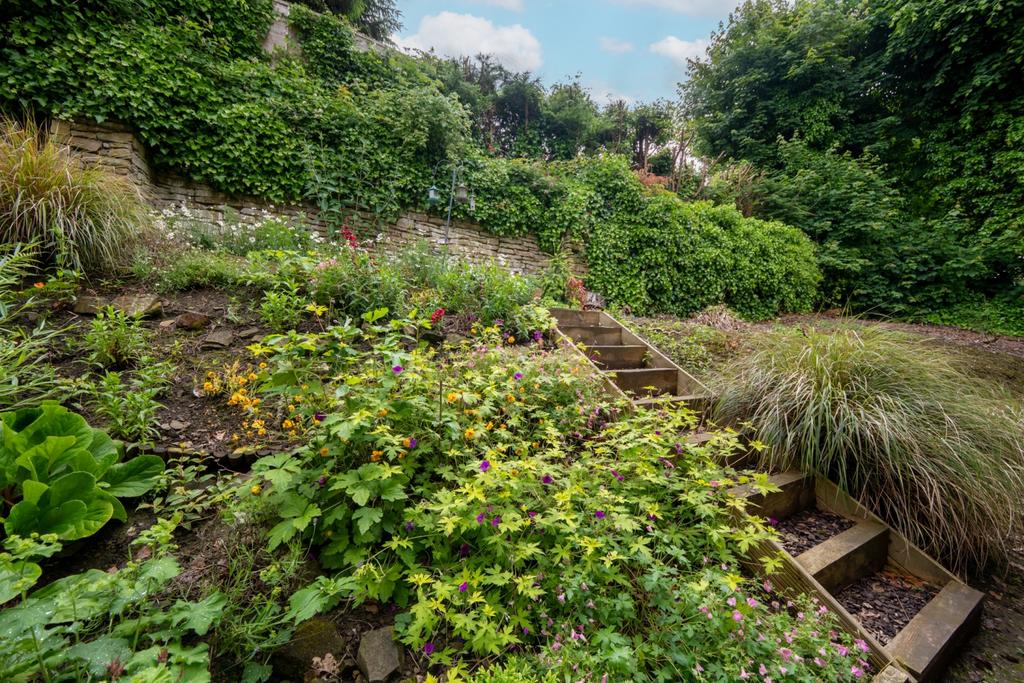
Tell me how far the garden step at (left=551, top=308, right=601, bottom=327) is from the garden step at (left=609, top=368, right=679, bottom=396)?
119 centimetres

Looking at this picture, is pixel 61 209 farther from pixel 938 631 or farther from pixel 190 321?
pixel 938 631

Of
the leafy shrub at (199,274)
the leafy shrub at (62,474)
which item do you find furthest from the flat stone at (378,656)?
the leafy shrub at (199,274)

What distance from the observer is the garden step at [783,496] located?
216cm

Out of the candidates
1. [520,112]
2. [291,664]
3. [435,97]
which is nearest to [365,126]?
[435,97]

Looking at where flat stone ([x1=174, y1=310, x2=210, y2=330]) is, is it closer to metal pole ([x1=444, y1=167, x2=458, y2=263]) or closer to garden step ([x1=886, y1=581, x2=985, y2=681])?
metal pole ([x1=444, y1=167, x2=458, y2=263])

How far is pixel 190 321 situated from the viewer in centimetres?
267

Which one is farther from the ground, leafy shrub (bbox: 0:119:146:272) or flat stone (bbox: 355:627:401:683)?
leafy shrub (bbox: 0:119:146:272)

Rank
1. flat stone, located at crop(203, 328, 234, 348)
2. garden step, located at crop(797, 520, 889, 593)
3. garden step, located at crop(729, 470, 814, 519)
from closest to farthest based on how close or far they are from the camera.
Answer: garden step, located at crop(797, 520, 889, 593) → garden step, located at crop(729, 470, 814, 519) → flat stone, located at crop(203, 328, 234, 348)

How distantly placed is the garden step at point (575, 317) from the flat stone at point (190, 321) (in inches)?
129

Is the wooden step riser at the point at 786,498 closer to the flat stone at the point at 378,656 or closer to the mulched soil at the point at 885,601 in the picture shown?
the mulched soil at the point at 885,601

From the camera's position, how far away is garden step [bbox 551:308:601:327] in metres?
4.49

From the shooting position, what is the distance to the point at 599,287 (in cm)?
670

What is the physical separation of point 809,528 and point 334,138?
22.8ft

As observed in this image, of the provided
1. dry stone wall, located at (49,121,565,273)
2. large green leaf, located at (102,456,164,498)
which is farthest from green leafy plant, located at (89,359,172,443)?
dry stone wall, located at (49,121,565,273)
